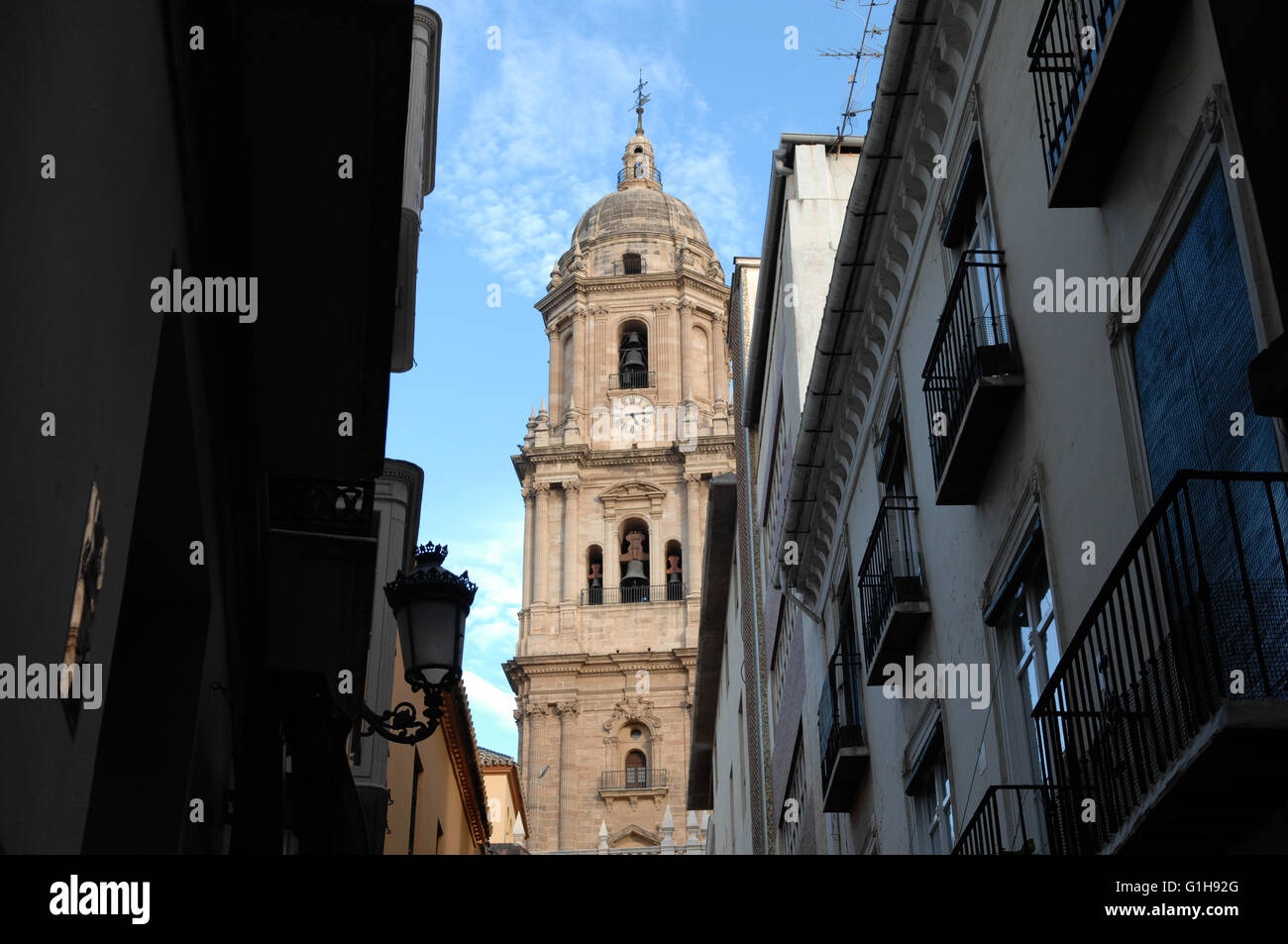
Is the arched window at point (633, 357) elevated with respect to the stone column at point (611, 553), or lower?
elevated

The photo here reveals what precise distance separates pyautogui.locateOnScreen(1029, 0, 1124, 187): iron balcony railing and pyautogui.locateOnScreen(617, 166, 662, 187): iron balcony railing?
242 ft

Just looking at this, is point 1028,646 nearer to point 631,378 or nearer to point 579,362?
point 579,362

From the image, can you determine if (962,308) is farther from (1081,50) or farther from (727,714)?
(727,714)

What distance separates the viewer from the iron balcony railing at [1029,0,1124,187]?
8.24 metres

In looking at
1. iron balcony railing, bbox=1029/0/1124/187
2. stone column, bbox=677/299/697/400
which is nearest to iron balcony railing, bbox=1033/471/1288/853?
iron balcony railing, bbox=1029/0/1124/187

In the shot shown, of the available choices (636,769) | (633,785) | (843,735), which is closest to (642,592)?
(636,769)

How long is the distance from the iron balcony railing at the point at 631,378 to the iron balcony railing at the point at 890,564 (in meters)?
55.4

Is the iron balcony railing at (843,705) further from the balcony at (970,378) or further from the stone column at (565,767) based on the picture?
the stone column at (565,767)

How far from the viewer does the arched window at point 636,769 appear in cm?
6381

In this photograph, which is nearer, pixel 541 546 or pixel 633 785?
pixel 633 785

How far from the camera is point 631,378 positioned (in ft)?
232

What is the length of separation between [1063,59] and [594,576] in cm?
5860

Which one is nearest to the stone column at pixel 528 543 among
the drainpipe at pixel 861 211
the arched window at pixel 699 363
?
the arched window at pixel 699 363

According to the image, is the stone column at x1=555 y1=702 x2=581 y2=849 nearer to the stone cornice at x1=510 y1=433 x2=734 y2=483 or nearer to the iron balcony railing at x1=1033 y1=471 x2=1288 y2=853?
the stone cornice at x1=510 y1=433 x2=734 y2=483
